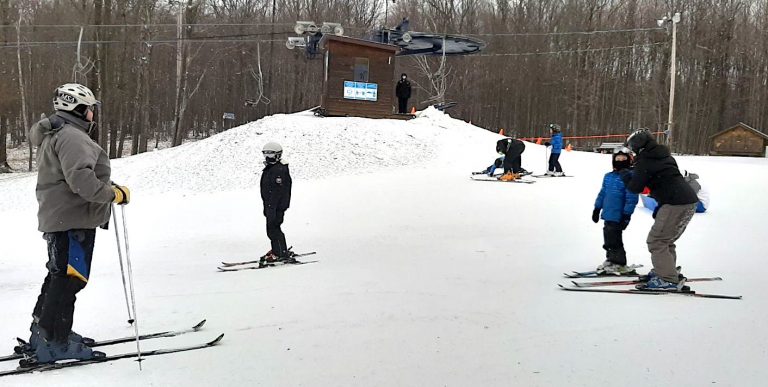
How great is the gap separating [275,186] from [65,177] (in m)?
4.09

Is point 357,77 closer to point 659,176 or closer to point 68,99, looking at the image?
point 659,176

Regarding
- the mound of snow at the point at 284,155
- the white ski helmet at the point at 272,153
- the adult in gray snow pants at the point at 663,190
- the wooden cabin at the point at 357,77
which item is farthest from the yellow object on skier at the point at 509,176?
the adult in gray snow pants at the point at 663,190

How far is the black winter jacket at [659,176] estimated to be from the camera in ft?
18.5

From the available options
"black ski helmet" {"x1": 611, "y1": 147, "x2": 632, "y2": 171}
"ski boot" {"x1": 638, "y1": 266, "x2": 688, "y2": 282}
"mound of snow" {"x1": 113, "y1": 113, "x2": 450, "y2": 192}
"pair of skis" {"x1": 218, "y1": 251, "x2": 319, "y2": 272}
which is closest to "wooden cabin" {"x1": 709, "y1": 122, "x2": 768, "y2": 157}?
"mound of snow" {"x1": 113, "y1": 113, "x2": 450, "y2": 192}

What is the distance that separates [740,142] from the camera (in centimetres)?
2873

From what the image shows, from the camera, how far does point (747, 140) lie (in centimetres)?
2853

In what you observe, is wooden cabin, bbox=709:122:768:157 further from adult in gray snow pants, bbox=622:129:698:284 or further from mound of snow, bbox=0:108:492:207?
adult in gray snow pants, bbox=622:129:698:284

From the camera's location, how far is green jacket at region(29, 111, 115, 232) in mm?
3691

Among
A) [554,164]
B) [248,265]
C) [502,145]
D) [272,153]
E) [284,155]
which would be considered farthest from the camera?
[284,155]

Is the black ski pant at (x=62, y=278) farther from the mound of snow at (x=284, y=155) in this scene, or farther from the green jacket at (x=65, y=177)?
the mound of snow at (x=284, y=155)

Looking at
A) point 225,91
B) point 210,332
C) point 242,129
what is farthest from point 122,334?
point 225,91

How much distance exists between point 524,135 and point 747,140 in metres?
22.2

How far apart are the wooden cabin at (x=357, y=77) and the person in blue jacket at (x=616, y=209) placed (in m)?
17.2

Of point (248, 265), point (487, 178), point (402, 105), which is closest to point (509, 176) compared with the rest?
point (487, 178)
